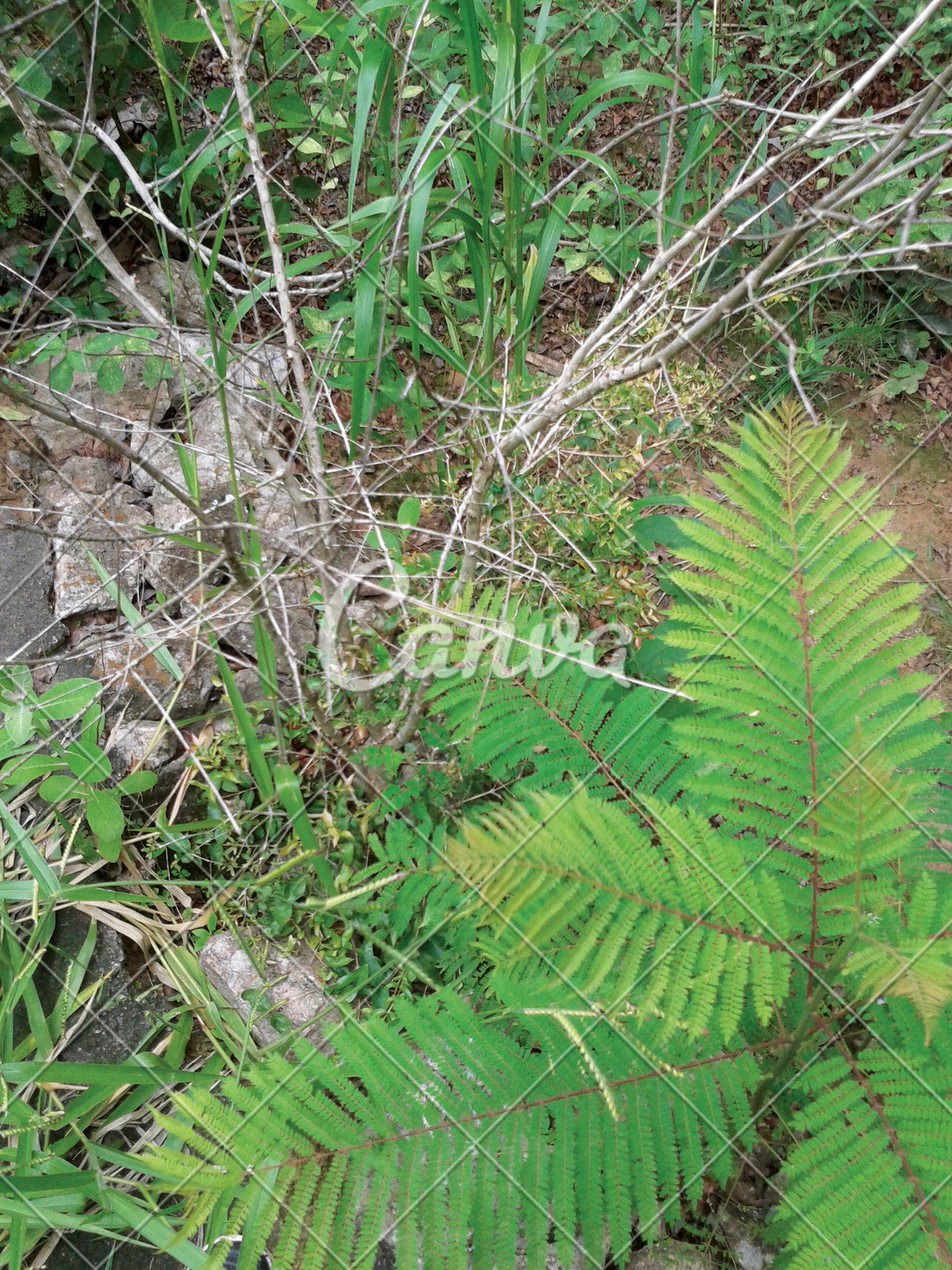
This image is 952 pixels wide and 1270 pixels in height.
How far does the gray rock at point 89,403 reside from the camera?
7.88 ft

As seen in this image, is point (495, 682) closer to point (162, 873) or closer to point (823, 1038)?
point (823, 1038)

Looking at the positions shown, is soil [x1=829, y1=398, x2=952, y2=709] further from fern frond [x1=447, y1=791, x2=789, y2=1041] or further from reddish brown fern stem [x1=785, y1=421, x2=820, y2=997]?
fern frond [x1=447, y1=791, x2=789, y2=1041]

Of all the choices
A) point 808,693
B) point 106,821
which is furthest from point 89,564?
point 808,693

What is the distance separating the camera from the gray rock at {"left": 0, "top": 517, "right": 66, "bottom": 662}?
2.13 metres

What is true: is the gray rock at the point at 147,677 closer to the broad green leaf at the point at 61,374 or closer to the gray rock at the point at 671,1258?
the broad green leaf at the point at 61,374

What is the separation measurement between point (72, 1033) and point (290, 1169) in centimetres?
100

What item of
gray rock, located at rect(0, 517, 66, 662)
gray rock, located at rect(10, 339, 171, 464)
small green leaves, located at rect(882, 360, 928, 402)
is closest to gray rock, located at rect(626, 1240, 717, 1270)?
gray rock, located at rect(0, 517, 66, 662)

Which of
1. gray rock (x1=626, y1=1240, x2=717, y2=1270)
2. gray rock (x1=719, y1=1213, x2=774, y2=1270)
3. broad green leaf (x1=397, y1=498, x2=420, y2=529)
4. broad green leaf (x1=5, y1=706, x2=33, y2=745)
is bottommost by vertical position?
gray rock (x1=719, y1=1213, x2=774, y2=1270)

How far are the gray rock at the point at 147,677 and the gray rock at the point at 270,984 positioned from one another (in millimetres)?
572

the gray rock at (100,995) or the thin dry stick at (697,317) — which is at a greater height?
the thin dry stick at (697,317)

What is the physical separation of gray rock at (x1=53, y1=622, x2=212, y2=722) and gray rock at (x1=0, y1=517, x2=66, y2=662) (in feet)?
0.34

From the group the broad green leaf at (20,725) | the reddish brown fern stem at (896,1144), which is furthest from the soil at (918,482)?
the broad green leaf at (20,725)

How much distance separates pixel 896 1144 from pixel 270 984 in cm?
124

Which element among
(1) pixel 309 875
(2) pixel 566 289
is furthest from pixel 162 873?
(2) pixel 566 289
